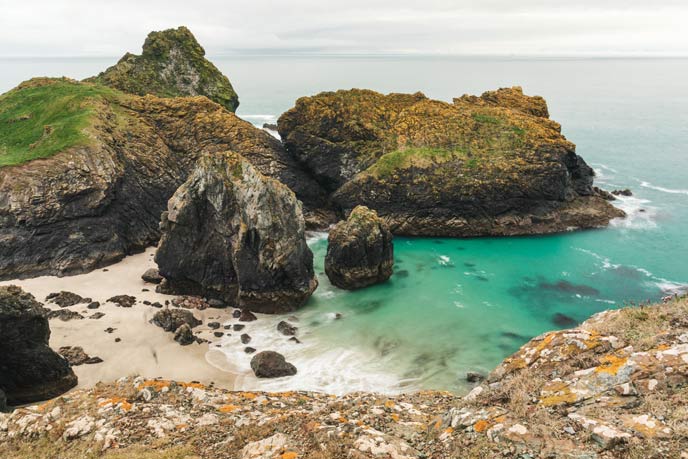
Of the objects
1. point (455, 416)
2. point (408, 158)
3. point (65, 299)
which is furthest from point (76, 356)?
point (408, 158)

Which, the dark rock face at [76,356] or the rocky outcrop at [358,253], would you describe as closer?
the dark rock face at [76,356]

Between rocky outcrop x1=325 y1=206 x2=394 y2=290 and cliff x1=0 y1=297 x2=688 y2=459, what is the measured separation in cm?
2407

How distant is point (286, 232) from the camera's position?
36.7 metres

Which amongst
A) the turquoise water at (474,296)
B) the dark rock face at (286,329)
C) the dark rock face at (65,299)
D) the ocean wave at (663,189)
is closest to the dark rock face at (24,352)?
the turquoise water at (474,296)

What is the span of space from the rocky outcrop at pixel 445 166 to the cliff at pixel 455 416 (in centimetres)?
4222

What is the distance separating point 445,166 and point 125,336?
1771 inches

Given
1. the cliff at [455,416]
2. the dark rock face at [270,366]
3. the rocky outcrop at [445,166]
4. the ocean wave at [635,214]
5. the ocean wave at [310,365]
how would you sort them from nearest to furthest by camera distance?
the cliff at [455,416]
the ocean wave at [310,365]
the dark rock face at [270,366]
the rocky outcrop at [445,166]
the ocean wave at [635,214]

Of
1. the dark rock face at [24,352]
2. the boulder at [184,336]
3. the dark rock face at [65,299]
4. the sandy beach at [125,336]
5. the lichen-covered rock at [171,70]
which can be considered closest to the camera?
the dark rock face at [24,352]

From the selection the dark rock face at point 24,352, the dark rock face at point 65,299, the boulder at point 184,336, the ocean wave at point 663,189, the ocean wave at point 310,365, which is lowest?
the ocean wave at point 310,365

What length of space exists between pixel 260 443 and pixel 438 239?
47.1m

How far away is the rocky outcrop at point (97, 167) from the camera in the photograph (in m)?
41.4

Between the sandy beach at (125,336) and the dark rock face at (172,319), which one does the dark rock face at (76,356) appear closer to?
the sandy beach at (125,336)

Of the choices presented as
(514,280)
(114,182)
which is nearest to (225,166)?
(114,182)

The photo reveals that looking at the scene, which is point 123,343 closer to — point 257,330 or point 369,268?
point 257,330
